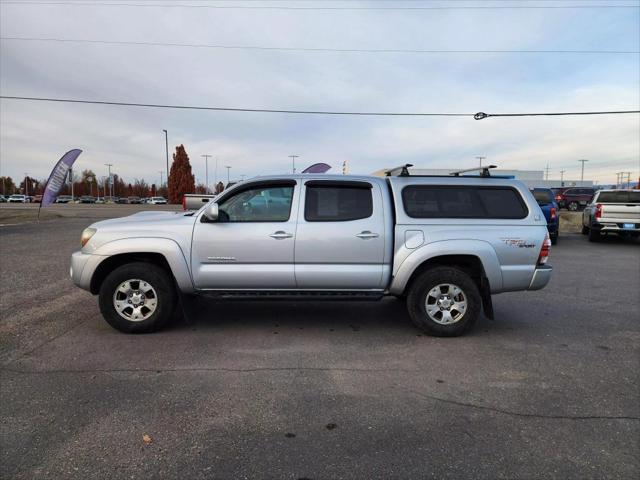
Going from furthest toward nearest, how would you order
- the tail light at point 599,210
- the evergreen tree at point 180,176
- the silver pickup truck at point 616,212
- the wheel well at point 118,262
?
the evergreen tree at point 180,176
the tail light at point 599,210
the silver pickup truck at point 616,212
the wheel well at point 118,262

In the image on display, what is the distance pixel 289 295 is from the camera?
5.34 meters

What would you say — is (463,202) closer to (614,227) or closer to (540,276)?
(540,276)

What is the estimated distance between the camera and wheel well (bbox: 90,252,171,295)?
17.5 feet

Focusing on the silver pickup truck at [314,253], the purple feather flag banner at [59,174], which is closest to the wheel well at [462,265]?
the silver pickup truck at [314,253]

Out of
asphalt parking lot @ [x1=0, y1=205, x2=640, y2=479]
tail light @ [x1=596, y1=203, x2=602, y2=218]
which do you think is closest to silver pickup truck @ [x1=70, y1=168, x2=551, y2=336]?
asphalt parking lot @ [x1=0, y1=205, x2=640, y2=479]

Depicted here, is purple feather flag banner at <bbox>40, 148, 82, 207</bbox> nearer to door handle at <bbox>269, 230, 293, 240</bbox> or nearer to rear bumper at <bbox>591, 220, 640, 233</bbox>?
door handle at <bbox>269, 230, 293, 240</bbox>

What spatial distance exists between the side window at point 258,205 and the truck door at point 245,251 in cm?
1

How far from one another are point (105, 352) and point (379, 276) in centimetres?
303

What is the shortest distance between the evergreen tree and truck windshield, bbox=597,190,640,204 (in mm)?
77174

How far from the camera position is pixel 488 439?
3.14 meters

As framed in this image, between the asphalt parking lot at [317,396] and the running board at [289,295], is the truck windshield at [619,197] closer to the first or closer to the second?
the asphalt parking lot at [317,396]

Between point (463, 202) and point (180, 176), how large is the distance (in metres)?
85.7

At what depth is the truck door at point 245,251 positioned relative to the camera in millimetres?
5195

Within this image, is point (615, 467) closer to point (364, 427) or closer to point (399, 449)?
point (399, 449)
